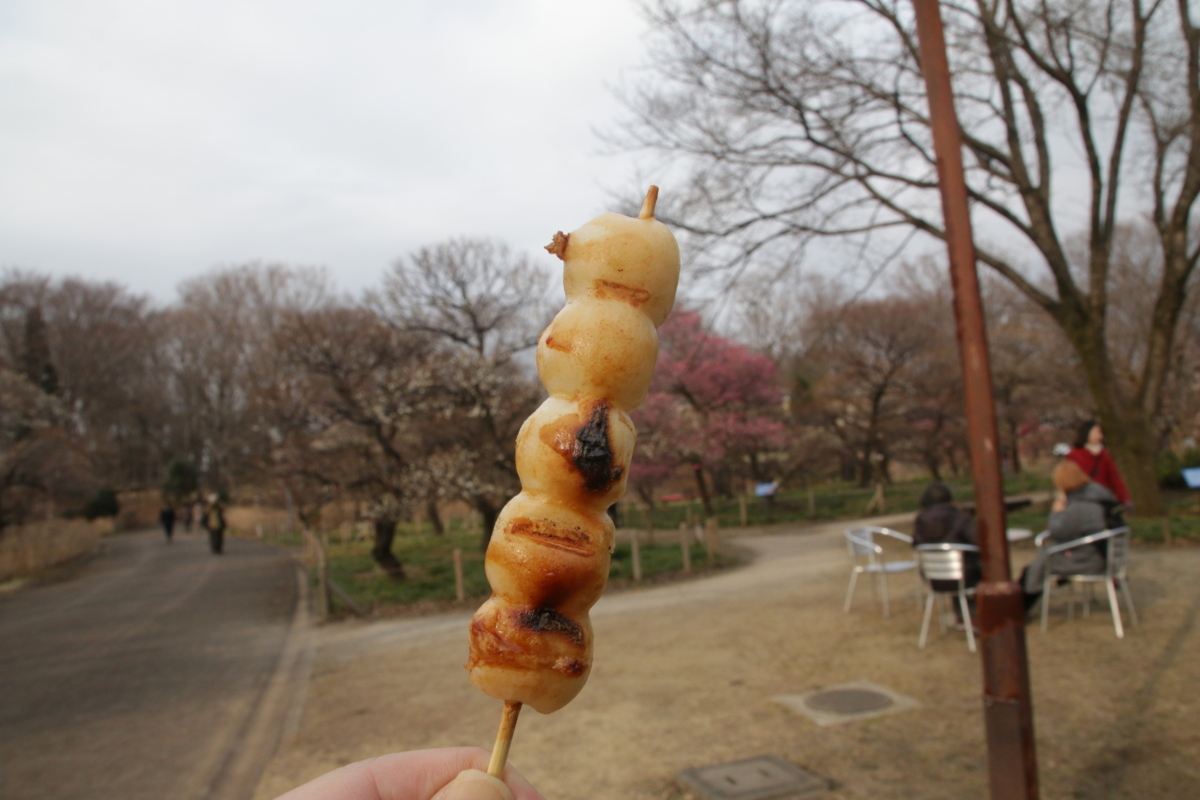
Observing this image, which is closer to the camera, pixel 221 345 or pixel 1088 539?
pixel 1088 539

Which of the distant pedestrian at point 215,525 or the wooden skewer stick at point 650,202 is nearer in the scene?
the wooden skewer stick at point 650,202

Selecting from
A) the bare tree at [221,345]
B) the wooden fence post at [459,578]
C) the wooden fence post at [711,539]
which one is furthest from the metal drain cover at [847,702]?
the bare tree at [221,345]

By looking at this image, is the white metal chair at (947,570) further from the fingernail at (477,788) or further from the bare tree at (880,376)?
the bare tree at (880,376)

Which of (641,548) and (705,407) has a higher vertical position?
(705,407)

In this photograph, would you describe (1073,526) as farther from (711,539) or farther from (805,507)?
(805,507)

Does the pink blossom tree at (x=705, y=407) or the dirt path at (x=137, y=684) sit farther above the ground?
the pink blossom tree at (x=705, y=407)

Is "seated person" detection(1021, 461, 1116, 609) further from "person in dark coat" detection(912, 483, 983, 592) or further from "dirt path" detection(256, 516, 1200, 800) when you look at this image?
"dirt path" detection(256, 516, 1200, 800)

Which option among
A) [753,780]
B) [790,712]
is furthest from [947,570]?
[753,780]
